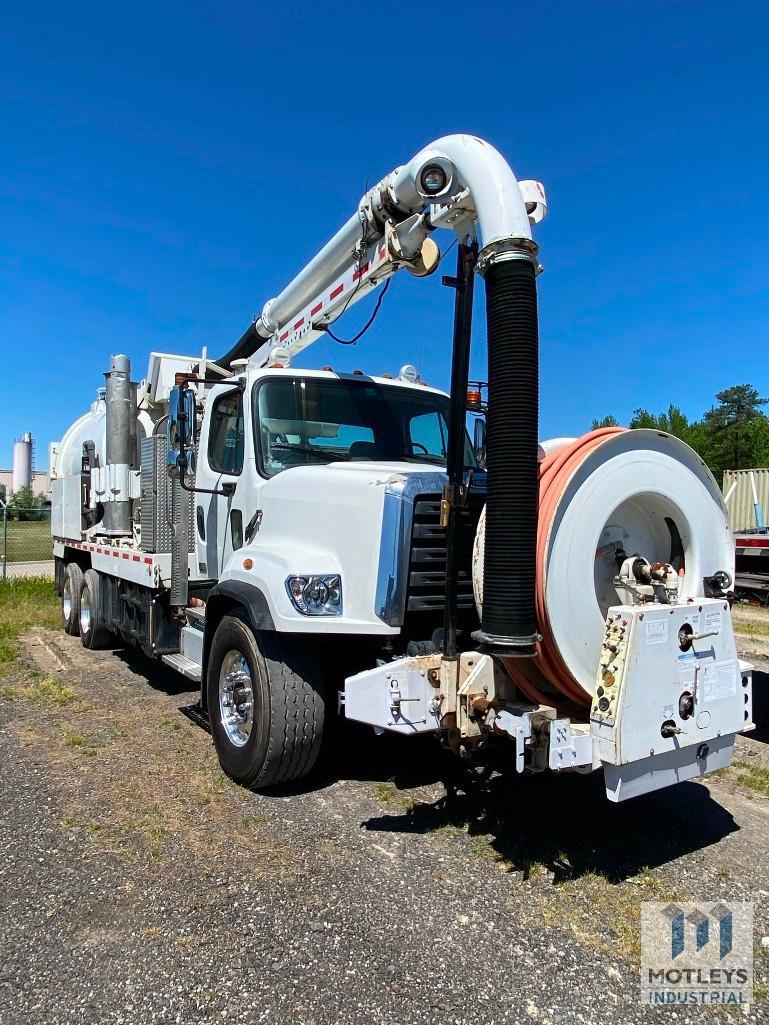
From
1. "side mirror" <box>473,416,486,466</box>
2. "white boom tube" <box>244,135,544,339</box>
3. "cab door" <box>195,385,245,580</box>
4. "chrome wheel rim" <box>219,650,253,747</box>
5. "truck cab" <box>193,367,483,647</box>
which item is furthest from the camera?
"side mirror" <box>473,416,486,466</box>

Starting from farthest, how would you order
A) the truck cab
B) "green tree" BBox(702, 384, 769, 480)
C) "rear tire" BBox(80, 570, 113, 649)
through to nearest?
"green tree" BBox(702, 384, 769, 480) → "rear tire" BBox(80, 570, 113, 649) → the truck cab

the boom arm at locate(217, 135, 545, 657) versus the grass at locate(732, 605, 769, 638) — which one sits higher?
the boom arm at locate(217, 135, 545, 657)

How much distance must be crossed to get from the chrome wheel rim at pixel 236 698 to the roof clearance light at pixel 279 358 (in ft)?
6.97

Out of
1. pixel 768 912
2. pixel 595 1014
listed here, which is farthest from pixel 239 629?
pixel 768 912

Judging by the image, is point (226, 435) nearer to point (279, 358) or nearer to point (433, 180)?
point (279, 358)

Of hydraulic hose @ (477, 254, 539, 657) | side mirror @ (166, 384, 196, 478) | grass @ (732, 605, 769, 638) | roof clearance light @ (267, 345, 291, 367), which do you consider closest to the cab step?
side mirror @ (166, 384, 196, 478)

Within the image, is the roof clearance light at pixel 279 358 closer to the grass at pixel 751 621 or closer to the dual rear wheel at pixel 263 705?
the dual rear wheel at pixel 263 705

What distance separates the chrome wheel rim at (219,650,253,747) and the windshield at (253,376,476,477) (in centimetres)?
122

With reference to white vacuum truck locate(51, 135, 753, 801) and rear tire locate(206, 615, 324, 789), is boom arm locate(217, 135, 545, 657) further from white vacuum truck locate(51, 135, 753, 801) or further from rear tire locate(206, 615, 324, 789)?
rear tire locate(206, 615, 324, 789)

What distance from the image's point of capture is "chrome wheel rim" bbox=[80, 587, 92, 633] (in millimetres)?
8773

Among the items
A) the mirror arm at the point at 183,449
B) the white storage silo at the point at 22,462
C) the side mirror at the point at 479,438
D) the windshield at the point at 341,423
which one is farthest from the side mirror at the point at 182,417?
the white storage silo at the point at 22,462

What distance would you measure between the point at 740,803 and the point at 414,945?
8.24 feet

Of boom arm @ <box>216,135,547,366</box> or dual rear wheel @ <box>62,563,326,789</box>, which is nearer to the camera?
boom arm @ <box>216,135,547,366</box>

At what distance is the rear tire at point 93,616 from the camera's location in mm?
8516
